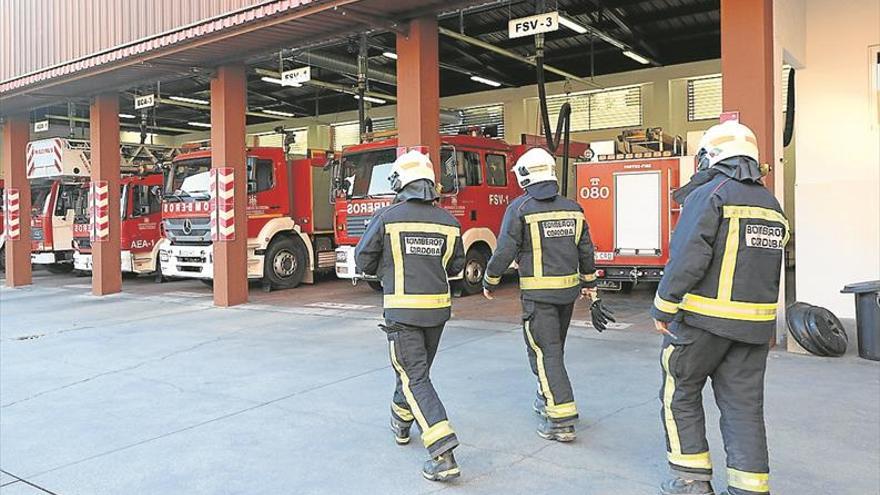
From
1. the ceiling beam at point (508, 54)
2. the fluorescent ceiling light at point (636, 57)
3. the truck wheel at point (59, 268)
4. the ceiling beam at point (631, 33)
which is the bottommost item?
the truck wheel at point (59, 268)

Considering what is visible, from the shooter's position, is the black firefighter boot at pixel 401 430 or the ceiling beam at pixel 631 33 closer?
the black firefighter boot at pixel 401 430

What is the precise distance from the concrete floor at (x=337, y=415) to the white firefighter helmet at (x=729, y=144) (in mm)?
1647

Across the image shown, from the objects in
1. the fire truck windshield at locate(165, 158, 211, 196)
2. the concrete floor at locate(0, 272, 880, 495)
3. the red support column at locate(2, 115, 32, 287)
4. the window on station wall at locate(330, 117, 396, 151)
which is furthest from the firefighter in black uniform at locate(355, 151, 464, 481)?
the window on station wall at locate(330, 117, 396, 151)

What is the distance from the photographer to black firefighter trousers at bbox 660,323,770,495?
10.3ft

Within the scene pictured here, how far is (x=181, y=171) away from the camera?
13102 millimetres

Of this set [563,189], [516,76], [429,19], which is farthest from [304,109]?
[429,19]

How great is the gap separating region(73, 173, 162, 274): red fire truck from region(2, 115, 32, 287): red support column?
3.84 feet

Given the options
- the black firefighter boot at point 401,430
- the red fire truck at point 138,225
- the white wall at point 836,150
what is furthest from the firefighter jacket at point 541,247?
the red fire truck at point 138,225

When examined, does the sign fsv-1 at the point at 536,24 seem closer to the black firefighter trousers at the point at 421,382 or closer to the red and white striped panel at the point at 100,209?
the black firefighter trousers at the point at 421,382

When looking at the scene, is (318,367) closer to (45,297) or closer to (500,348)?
(500,348)

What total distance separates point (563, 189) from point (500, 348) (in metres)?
5.99

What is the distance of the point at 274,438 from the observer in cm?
455

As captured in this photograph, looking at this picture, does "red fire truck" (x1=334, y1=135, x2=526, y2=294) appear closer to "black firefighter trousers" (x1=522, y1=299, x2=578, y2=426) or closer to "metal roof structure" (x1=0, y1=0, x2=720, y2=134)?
"metal roof structure" (x1=0, y1=0, x2=720, y2=134)

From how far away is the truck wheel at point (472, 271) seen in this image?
11.5m
